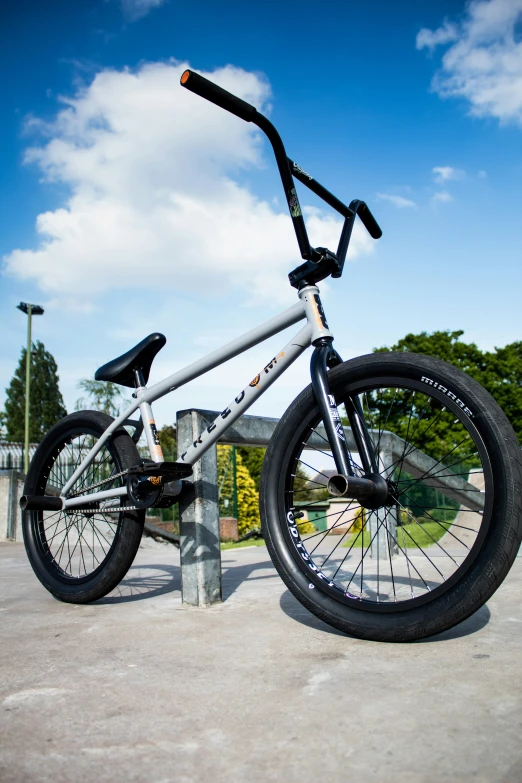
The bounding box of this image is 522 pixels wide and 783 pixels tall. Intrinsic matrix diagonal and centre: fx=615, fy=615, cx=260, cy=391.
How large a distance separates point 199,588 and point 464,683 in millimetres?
1768

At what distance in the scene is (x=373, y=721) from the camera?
5.10ft

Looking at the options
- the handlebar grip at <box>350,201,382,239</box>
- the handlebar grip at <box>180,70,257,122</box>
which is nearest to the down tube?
the handlebar grip at <box>350,201,382,239</box>

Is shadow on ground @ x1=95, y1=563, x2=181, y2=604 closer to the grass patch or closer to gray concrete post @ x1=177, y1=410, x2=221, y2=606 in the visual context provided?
gray concrete post @ x1=177, y1=410, x2=221, y2=606

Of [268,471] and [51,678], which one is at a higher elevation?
[268,471]

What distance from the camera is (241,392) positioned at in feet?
10.1

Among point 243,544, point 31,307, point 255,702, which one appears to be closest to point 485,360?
point 31,307

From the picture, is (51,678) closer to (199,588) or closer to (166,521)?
(199,588)

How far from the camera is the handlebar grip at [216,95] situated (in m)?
2.57

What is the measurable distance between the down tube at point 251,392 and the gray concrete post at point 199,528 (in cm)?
16

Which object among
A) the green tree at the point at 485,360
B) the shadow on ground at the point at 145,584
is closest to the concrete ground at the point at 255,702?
the shadow on ground at the point at 145,584

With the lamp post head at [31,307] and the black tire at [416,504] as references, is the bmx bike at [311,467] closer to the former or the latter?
the black tire at [416,504]

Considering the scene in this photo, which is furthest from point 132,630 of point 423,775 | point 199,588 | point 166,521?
point 166,521

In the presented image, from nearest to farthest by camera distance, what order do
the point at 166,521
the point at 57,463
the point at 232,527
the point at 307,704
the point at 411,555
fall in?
1. the point at 307,704
2. the point at 57,463
3. the point at 411,555
4. the point at 232,527
5. the point at 166,521

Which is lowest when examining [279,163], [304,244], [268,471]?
[268,471]
